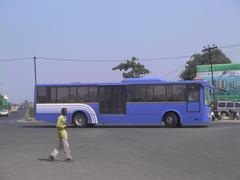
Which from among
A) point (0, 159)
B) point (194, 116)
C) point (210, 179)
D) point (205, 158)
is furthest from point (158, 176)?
point (194, 116)

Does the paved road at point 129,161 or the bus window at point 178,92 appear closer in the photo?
the paved road at point 129,161

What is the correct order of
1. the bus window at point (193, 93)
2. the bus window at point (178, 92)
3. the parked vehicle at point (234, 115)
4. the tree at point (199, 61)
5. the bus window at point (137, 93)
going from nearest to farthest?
the bus window at point (193, 93), the bus window at point (178, 92), the bus window at point (137, 93), the parked vehicle at point (234, 115), the tree at point (199, 61)

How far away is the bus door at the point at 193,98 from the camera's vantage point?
34.3 m

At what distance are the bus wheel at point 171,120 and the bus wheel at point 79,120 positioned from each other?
5.43 m

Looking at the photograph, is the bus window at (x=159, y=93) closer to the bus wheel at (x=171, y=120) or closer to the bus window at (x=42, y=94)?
the bus wheel at (x=171, y=120)

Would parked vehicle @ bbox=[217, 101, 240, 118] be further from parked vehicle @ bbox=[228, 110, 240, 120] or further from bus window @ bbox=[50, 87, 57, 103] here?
bus window @ bbox=[50, 87, 57, 103]

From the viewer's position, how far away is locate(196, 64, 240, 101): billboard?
73.1 m

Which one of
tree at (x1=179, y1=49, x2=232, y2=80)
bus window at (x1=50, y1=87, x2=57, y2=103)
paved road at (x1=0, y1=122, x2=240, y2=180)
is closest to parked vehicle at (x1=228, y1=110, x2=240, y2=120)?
bus window at (x1=50, y1=87, x2=57, y2=103)

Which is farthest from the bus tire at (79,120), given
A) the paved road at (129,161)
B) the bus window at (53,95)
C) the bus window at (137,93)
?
the paved road at (129,161)

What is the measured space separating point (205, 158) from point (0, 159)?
19.9ft

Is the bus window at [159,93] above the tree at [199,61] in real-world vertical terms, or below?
below

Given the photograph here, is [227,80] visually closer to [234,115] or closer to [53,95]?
[234,115]

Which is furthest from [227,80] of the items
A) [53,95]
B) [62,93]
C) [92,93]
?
[53,95]

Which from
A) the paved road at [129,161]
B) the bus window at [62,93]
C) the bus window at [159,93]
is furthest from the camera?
the bus window at [62,93]
